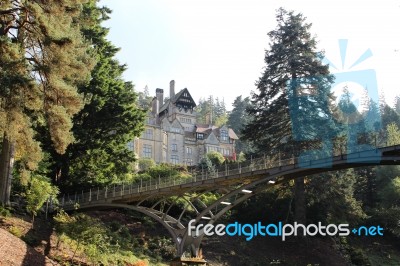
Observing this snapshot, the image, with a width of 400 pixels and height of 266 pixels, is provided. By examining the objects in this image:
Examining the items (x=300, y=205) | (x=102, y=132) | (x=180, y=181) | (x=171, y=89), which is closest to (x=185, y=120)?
(x=171, y=89)

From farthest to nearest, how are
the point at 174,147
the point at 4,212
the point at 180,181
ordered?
the point at 174,147 < the point at 180,181 < the point at 4,212

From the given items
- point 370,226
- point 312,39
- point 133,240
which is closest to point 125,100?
point 133,240

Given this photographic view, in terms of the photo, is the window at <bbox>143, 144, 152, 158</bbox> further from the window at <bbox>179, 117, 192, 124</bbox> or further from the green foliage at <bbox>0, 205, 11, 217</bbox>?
the green foliage at <bbox>0, 205, 11, 217</bbox>

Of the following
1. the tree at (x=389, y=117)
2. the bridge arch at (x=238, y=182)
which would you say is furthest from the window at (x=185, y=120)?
the bridge arch at (x=238, y=182)

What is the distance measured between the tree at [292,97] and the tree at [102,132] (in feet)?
29.8

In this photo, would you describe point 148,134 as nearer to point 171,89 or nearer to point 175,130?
point 175,130

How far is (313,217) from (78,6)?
22893 mm

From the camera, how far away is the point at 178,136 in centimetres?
7031

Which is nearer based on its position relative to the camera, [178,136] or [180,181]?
[180,181]

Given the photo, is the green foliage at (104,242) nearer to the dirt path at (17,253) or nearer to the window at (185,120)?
the dirt path at (17,253)

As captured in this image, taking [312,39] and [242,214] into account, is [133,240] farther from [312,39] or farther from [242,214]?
[312,39]

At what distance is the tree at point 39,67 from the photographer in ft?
58.1

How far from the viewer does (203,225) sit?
2455 centimetres

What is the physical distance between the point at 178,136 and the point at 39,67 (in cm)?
5146
